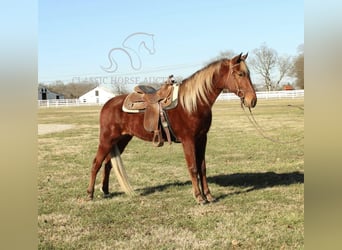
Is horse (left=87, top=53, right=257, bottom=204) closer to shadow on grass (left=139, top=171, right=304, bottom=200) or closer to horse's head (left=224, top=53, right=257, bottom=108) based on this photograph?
horse's head (left=224, top=53, right=257, bottom=108)

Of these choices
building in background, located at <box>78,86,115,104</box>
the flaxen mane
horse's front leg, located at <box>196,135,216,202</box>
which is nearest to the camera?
the flaxen mane

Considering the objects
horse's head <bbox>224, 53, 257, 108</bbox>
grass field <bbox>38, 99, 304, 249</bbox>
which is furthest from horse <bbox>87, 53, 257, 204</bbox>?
grass field <bbox>38, 99, 304, 249</bbox>

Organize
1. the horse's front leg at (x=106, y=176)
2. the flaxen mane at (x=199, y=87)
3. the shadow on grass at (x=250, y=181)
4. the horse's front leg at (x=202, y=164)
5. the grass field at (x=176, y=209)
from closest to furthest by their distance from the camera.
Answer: the grass field at (x=176, y=209) → the flaxen mane at (x=199, y=87) → the horse's front leg at (x=202, y=164) → the horse's front leg at (x=106, y=176) → the shadow on grass at (x=250, y=181)

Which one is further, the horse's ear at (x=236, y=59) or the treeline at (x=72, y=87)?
the treeline at (x=72, y=87)

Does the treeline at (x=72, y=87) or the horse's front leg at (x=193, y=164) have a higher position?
the treeline at (x=72, y=87)

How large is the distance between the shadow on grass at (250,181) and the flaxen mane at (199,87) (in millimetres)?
1885

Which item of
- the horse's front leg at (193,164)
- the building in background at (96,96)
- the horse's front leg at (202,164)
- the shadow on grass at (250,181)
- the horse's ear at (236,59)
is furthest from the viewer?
the building in background at (96,96)

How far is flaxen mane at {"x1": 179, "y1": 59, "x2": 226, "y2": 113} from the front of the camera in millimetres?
5301

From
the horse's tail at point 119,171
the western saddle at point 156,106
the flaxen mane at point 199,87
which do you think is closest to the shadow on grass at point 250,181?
the horse's tail at point 119,171

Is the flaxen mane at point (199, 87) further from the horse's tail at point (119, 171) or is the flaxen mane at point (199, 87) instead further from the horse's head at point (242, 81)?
the horse's tail at point (119, 171)

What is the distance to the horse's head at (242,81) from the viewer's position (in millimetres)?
4887
